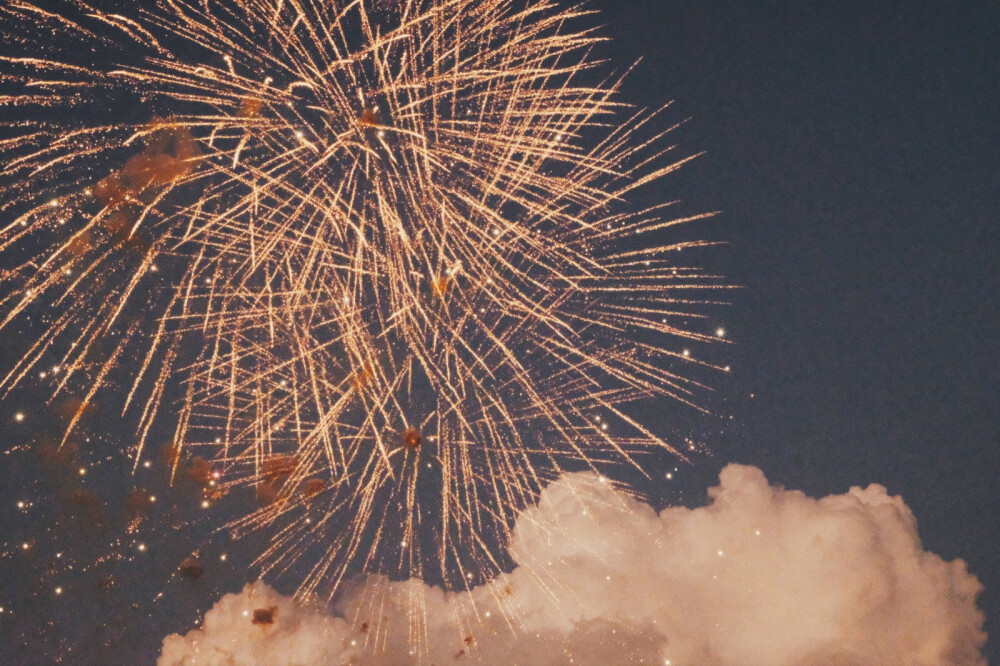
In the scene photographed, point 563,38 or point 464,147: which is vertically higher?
point 563,38

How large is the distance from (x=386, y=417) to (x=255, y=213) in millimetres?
3128

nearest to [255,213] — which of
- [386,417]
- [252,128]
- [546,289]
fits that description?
[252,128]

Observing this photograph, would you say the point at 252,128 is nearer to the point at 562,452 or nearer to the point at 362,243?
the point at 362,243

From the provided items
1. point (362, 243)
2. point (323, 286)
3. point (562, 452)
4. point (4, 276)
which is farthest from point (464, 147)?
point (4, 276)

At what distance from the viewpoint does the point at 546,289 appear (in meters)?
11.0

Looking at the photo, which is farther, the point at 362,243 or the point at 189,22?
the point at 362,243

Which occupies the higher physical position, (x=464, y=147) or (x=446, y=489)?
(x=464, y=147)

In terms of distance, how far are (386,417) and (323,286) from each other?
1.92m

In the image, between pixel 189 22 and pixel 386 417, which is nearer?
pixel 189 22

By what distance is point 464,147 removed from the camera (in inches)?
435

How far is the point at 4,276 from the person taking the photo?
10578mm

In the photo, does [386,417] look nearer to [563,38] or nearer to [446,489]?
[446,489]

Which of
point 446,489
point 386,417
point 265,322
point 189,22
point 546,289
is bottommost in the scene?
point 446,489

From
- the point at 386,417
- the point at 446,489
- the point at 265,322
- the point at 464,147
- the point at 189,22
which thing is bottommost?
the point at 446,489
